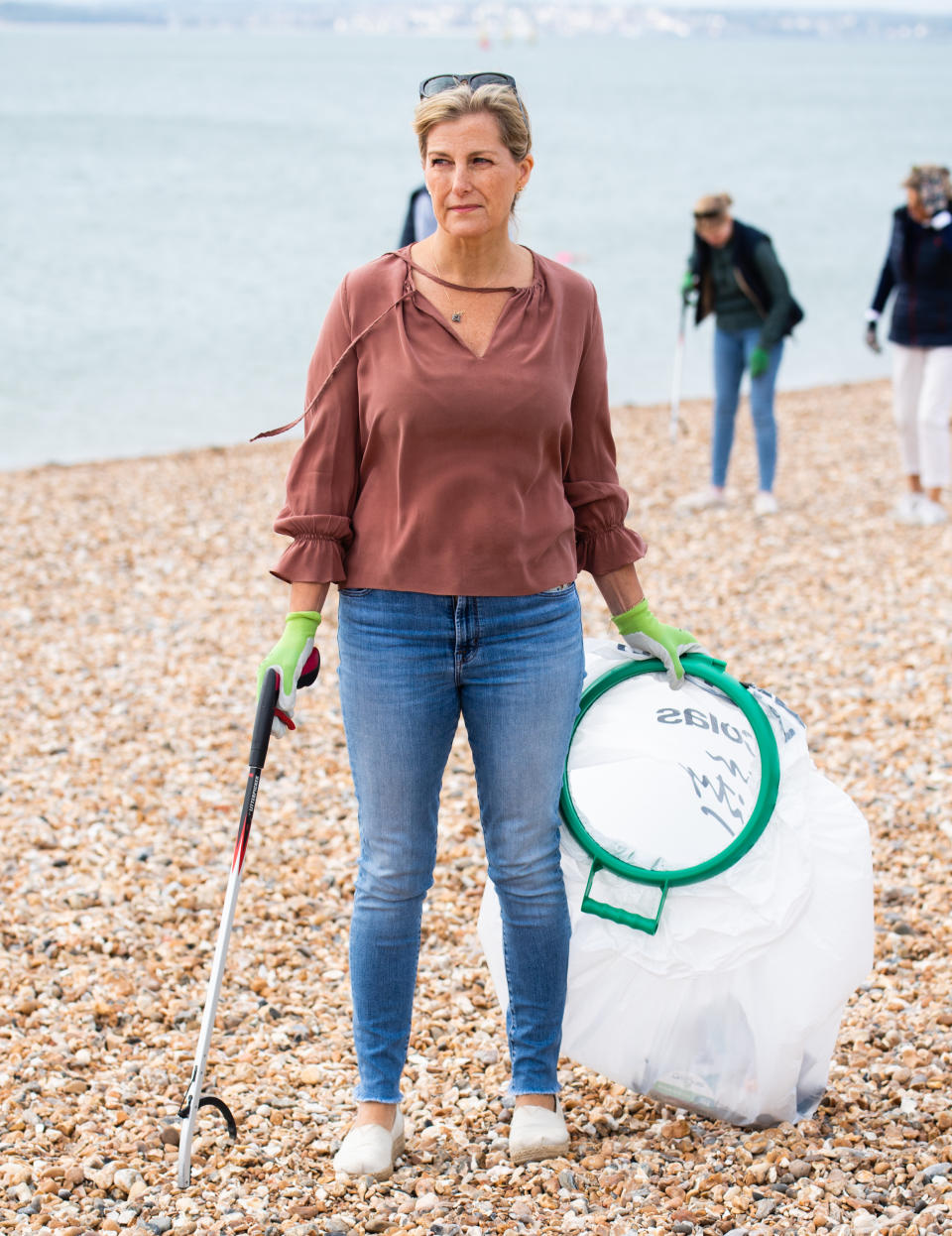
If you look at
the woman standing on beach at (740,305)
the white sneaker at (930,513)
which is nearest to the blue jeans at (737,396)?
the woman standing on beach at (740,305)

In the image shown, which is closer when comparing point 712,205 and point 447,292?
point 447,292

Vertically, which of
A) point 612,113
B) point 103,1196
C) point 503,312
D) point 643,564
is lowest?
point 103,1196

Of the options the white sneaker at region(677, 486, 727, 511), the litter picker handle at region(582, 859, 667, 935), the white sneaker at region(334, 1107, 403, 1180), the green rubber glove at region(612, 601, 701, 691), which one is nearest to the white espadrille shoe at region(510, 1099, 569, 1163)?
the white sneaker at region(334, 1107, 403, 1180)

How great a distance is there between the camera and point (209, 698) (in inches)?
213

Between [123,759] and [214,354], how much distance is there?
13306 millimetres

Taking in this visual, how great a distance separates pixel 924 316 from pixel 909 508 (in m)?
1.22

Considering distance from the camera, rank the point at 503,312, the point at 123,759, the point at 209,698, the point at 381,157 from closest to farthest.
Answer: the point at 503,312 < the point at 123,759 < the point at 209,698 < the point at 381,157

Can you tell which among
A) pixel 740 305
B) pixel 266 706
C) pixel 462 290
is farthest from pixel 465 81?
pixel 740 305

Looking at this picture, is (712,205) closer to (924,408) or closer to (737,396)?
(737,396)

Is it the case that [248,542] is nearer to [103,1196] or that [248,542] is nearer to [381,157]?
[103,1196]

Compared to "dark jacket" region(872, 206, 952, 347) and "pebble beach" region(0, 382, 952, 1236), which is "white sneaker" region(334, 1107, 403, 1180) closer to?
"pebble beach" region(0, 382, 952, 1236)

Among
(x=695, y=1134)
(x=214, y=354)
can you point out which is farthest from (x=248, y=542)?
(x=214, y=354)

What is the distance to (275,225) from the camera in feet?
91.5

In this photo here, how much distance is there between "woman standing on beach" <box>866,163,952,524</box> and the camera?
22.7ft
